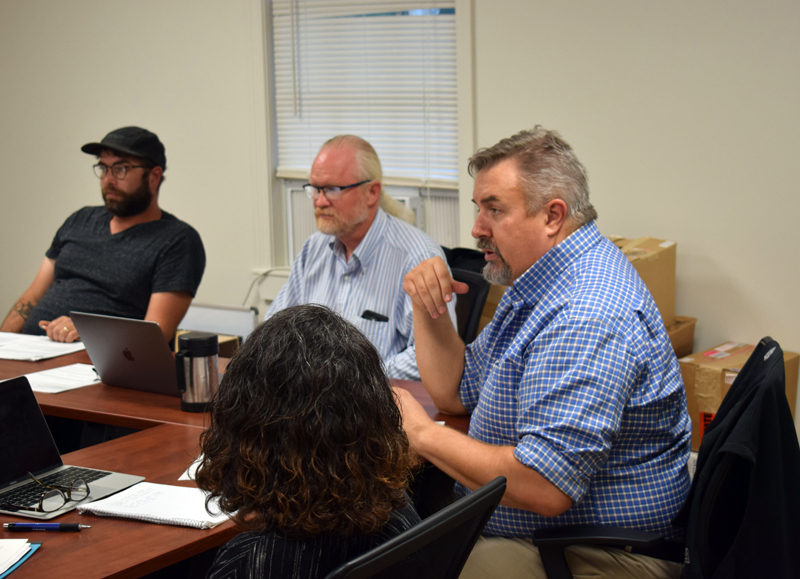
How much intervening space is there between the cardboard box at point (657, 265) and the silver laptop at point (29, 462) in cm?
210

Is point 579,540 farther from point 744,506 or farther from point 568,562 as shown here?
point 744,506

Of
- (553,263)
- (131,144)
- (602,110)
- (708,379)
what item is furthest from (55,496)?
(602,110)

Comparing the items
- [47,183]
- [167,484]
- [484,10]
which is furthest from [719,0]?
[47,183]

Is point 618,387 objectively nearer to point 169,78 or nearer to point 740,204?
point 740,204

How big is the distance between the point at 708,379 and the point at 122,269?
7.68 feet

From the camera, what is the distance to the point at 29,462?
4.89 ft

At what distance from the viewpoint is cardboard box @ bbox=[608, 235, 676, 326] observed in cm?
290

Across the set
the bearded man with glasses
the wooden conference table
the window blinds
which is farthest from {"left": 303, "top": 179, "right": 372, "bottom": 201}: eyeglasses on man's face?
the window blinds

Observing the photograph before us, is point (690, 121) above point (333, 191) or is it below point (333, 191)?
above

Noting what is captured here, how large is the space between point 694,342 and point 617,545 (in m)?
2.05

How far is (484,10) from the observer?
3.49 meters

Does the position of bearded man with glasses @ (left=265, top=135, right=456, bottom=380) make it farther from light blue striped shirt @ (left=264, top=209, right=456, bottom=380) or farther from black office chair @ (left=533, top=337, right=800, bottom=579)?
black office chair @ (left=533, top=337, right=800, bottom=579)

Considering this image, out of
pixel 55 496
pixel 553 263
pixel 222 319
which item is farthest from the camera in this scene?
pixel 222 319

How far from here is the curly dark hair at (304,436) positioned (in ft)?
3.01
